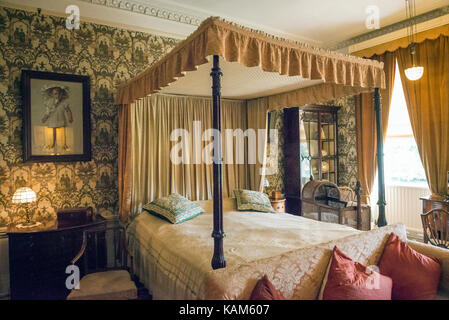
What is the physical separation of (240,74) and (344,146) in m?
3.37

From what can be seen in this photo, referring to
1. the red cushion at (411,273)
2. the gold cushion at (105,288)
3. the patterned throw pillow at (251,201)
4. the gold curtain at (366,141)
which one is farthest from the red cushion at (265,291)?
the gold curtain at (366,141)

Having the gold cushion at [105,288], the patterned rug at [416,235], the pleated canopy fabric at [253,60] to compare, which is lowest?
the patterned rug at [416,235]

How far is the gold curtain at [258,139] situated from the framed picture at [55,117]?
2.34 metres

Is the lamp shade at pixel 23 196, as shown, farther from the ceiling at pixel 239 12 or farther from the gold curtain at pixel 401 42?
the gold curtain at pixel 401 42

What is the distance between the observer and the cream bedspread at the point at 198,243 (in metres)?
2.38

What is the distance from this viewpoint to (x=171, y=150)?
408 cm

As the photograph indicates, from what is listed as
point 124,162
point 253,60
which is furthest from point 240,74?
point 124,162

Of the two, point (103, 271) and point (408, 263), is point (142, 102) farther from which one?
point (408, 263)

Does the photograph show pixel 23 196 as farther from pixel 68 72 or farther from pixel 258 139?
pixel 258 139

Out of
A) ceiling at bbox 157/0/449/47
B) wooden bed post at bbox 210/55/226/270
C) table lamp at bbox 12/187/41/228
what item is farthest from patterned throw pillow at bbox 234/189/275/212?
ceiling at bbox 157/0/449/47

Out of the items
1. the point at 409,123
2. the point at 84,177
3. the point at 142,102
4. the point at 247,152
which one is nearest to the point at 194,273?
the point at 84,177

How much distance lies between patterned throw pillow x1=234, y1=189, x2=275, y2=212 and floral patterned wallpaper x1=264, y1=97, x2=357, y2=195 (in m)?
0.97

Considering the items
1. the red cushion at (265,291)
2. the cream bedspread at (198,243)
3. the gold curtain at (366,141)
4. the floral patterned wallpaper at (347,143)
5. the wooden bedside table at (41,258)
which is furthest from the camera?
the floral patterned wallpaper at (347,143)

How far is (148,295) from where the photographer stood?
3041 mm
